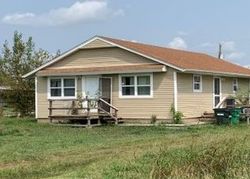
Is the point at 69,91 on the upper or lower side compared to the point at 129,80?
lower

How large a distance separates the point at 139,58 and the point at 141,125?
12.7 ft

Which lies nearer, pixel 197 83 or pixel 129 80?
pixel 129 80

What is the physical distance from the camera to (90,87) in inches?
1259

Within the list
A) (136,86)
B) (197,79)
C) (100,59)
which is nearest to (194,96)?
(197,79)

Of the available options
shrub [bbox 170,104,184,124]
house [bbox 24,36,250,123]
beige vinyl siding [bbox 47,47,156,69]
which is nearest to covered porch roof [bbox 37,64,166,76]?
house [bbox 24,36,250,123]

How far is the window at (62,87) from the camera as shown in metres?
32.4

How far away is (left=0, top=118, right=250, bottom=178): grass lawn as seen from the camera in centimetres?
1082

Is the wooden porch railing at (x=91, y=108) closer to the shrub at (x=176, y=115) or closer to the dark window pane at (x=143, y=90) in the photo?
the dark window pane at (x=143, y=90)

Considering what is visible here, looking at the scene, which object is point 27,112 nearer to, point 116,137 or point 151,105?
point 151,105

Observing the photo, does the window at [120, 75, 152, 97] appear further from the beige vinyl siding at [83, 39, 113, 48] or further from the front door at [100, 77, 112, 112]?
the beige vinyl siding at [83, 39, 113, 48]

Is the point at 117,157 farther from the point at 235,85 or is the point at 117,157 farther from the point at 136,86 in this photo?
the point at 235,85

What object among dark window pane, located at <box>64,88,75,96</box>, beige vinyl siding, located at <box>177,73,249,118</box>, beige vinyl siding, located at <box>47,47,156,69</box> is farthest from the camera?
dark window pane, located at <box>64,88,75,96</box>

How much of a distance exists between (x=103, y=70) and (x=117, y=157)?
15.9 metres

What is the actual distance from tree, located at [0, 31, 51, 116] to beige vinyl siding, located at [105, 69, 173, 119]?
11.4 m
